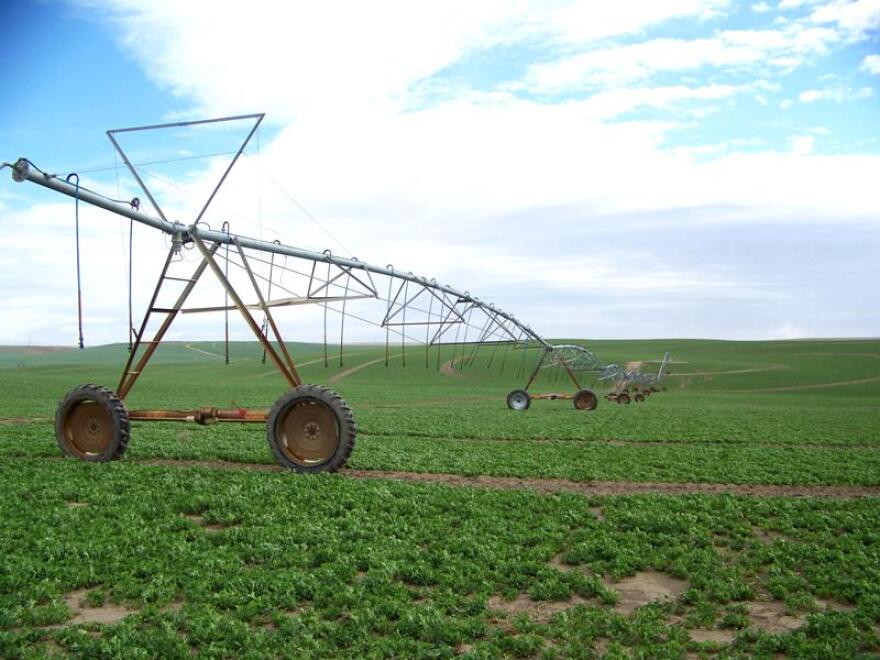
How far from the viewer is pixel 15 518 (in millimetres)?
11273

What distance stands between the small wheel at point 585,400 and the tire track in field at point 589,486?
2724 cm

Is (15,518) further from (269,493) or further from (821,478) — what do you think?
(821,478)

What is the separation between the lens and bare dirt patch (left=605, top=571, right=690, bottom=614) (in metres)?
8.55

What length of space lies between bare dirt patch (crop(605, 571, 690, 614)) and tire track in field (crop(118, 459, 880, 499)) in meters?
5.36

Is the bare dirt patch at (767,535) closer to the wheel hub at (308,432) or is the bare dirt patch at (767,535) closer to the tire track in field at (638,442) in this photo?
the wheel hub at (308,432)

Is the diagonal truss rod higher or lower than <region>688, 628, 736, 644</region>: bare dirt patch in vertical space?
higher

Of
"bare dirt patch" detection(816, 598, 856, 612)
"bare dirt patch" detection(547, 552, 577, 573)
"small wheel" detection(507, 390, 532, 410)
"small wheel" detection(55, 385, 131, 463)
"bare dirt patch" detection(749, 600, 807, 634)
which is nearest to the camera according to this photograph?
"bare dirt patch" detection(749, 600, 807, 634)

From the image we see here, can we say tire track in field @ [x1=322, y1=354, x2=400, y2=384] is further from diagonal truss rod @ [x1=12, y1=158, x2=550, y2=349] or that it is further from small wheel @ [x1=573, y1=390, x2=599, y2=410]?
diagonal truss rod @ [x1=12, y1=158, x2=550, y2=349]

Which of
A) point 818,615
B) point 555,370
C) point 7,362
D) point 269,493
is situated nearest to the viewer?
point 818,615

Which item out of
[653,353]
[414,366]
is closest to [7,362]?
[414,366]

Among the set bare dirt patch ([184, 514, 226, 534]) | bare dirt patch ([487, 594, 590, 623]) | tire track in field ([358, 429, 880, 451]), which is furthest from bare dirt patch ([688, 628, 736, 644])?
tire track in field ([358, 429, 880, 451])

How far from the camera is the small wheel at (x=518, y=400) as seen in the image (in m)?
43.2

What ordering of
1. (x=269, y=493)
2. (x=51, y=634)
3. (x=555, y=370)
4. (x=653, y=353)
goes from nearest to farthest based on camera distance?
(x=51, y=634), (x=269, y=493), (x=555, y=370), (x=653, y=353)

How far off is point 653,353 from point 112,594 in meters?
124
